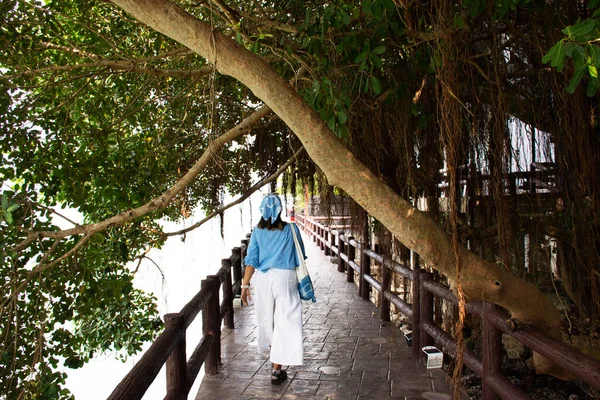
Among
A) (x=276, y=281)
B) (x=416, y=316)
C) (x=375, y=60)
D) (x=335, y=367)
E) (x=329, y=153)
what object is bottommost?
(x=335, y=367)

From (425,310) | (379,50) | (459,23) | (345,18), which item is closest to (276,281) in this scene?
(425,310)

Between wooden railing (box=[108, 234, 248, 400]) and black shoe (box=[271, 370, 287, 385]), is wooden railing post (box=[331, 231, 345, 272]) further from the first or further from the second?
black shoe (box=[271, 370, 287, 385])

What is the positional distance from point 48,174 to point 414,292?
3.40 metres

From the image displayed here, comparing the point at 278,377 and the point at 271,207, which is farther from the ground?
the point at 271,207

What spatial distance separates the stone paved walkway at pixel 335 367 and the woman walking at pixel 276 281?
0.90ft

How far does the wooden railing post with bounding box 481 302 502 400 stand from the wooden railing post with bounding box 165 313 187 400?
1915 millimetres

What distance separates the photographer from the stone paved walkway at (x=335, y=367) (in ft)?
12.9

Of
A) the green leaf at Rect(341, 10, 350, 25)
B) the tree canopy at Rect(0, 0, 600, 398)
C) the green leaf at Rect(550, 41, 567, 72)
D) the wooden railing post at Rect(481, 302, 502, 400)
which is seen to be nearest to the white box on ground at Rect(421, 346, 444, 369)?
the wooden railing post at Rect(481, 302, 502, 400)

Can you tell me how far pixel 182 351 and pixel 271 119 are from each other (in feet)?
10.9

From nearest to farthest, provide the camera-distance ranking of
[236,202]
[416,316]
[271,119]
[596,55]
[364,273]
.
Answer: [596,55] → [416,316] → [236,202] → [271,119] → [364,273]

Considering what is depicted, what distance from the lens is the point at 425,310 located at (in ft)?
15.4

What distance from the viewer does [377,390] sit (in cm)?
398

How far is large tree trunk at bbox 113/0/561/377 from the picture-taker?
8.40ft

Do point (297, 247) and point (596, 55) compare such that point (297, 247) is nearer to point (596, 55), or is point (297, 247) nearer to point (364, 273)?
point (596, 55)
